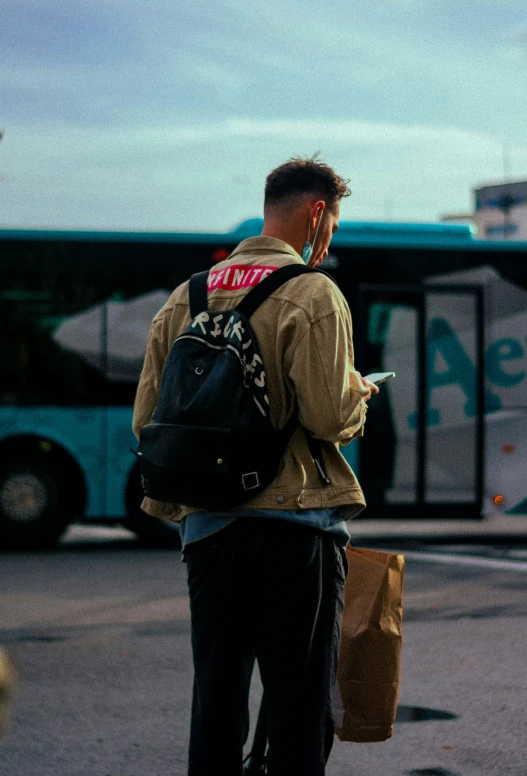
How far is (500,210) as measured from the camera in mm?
55562

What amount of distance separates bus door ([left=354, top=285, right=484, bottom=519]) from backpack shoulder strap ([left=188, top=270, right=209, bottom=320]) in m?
8.83

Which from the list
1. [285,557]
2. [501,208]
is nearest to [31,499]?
[285,557]

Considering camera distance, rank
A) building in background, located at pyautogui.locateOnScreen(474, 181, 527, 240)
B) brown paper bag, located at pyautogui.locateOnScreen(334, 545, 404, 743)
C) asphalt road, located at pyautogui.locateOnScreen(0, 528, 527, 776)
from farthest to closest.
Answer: building in background, located at pyautogui.locateOnScreen(474, 181, 527, 240)
asphalt road, located at pyautogui.locateOnScreen(0, 528, 527, 776)
brown paper bag, located at pyautogui.locateOnScreen(334, 545, 404, 743)

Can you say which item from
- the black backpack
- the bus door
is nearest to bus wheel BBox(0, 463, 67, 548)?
the bus door

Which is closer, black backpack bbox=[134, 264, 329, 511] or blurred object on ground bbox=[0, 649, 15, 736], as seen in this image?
blurred object on ground bbox=[0, 649, 15, 736]

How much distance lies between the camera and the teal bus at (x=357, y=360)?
1124 cm

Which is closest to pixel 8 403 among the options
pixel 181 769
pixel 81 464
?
pixel 81 464

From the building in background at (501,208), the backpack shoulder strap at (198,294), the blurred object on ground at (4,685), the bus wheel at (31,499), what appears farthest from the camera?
the building in background at (501,208)

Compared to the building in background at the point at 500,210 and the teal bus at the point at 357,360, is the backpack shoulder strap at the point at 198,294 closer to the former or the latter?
the teal bus at the point at 357,360

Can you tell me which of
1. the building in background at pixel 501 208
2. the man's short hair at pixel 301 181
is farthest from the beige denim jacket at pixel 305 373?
the building in background at pixel 501 208

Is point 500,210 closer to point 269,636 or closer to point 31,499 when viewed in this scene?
point 31,499

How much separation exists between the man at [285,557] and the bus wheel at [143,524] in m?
8.41

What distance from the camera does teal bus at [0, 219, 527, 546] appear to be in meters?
11.2

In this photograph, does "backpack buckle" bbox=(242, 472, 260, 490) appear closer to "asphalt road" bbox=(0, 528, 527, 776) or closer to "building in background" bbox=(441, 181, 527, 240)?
"asphalt road" bbox=(0, 528, 527, 776)
